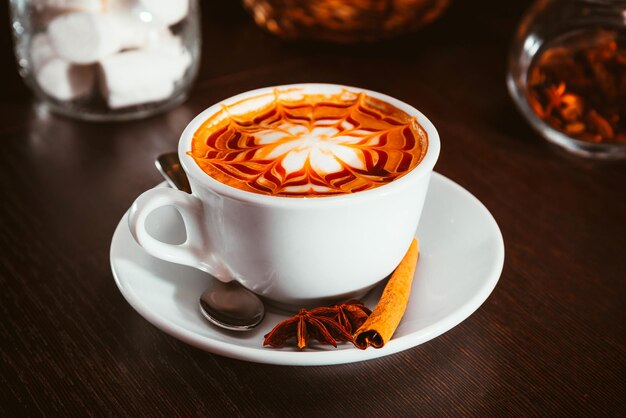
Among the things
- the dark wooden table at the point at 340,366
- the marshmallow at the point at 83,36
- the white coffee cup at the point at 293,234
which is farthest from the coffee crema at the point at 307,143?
the marshmallow at the point at 83,36

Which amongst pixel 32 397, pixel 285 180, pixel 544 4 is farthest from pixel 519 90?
pixel 32 397

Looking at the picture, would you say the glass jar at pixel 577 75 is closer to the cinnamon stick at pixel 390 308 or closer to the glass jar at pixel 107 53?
the cinnamon stick at pixel 390 308

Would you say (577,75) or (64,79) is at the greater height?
(577,75)

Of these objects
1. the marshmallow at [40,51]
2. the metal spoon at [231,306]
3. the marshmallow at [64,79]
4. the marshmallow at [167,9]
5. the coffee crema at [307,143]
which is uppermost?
the coffee crema at [307,143]

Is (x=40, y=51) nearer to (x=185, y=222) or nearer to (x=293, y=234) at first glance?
(x=185, y=222)

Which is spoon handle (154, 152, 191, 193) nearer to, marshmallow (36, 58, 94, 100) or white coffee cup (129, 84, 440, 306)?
white coffee cup (129, 84, 440, 306)

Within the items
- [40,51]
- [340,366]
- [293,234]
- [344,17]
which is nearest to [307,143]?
[293,234]

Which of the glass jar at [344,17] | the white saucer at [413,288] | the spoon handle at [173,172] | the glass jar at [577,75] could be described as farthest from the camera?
the glass jar at [344,17]
